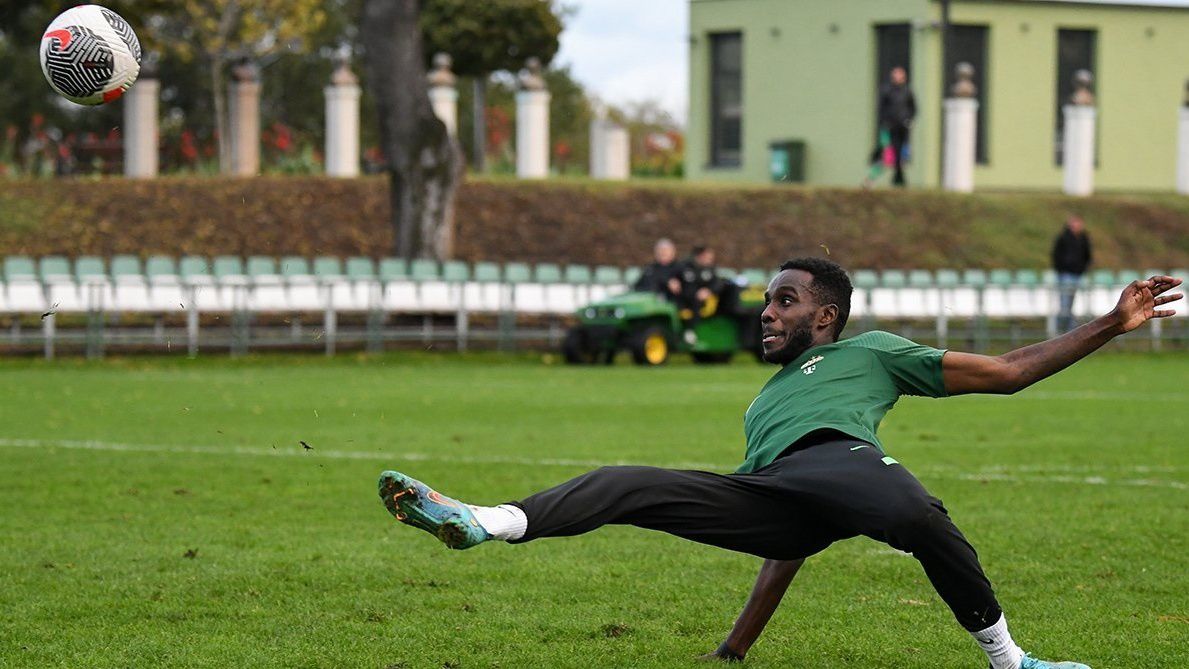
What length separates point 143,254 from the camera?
35594 mm

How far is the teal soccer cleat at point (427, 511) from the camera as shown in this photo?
5.36 m

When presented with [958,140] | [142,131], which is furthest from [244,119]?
[958,140]

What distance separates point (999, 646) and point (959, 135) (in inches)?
1559

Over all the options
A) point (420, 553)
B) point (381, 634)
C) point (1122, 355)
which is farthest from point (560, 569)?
point (1122, 355)

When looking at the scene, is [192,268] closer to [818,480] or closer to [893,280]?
[893,280]

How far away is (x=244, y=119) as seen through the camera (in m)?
43.3

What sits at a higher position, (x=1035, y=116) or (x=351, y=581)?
(x=1035, y=116)

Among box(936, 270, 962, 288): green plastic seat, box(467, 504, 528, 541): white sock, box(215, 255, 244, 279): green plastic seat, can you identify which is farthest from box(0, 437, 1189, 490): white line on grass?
box(936, 270, 962, 288): green plastic seat

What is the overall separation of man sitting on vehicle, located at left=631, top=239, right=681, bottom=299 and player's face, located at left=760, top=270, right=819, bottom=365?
2049cm

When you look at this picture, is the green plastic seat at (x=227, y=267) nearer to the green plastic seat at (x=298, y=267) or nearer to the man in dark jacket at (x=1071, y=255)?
the green plastic seat at (x=298, y=267)

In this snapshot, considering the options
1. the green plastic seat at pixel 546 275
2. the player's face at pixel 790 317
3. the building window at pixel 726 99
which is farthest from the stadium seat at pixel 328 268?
the player's face at pixel 790 317

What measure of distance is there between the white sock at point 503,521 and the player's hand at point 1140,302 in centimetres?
198

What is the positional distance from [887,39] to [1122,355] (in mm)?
18755

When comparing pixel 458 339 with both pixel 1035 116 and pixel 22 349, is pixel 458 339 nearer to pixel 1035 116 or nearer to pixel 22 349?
pixel 22 349
